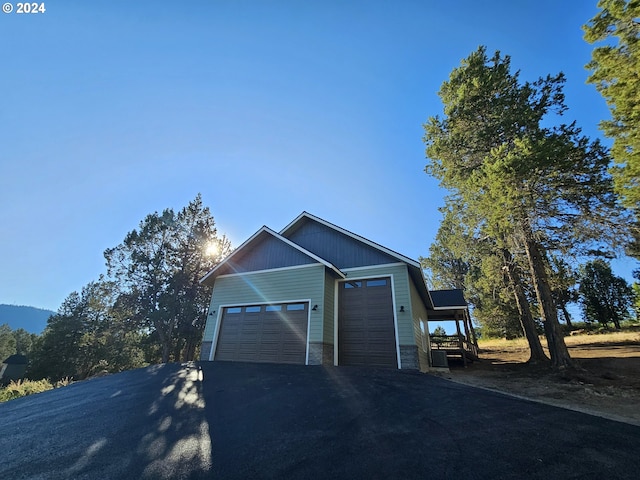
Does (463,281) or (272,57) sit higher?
(272,57)

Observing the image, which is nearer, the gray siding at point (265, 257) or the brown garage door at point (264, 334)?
the brown garage door at point (264, 334)

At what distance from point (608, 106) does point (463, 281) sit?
21055mm

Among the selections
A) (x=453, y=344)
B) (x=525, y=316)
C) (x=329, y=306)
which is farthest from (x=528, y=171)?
(x=453, y=344)

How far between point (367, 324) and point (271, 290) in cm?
446

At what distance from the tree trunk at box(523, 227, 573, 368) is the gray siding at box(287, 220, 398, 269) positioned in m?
5.33

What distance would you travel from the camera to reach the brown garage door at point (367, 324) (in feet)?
34.5

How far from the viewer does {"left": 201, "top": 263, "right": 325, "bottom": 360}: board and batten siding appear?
35.8 feet

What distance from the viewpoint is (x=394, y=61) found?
12.5m

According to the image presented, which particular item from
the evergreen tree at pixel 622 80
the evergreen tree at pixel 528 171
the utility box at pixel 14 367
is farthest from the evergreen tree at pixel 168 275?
the utility box at pixel 14 367

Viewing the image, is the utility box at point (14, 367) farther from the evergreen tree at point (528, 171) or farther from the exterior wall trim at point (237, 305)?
the evergreen tree at point (528, 171)

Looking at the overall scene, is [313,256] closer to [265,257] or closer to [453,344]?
[265,257]

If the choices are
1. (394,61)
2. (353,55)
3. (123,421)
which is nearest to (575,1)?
(394,61)

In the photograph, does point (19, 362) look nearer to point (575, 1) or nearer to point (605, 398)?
point (605, 398)

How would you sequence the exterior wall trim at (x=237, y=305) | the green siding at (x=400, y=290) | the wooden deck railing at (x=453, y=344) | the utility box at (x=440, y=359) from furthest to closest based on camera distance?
the wooden deck railing at (x=453, y=344)
the utility box at (x=440, y=359)
the exterior wall trim at (x=237, y=305)
the green siding at (x=400, y=290)
